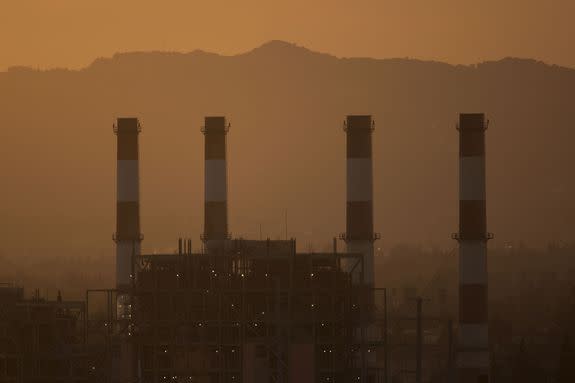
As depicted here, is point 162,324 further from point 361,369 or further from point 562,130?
point 562,130

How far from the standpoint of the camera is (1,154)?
19050cm

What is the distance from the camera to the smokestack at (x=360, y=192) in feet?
203

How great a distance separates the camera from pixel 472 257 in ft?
196

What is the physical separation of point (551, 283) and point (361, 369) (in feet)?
251

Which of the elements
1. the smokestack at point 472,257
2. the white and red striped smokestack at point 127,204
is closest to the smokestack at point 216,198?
the white and red striped smokestack at point 127,204

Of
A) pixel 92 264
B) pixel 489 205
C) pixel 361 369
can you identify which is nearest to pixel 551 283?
pixel 92 264

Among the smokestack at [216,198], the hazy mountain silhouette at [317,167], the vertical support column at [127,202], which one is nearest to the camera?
the vertical support column at [127,202]

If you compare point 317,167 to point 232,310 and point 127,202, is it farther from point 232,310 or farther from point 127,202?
point 232,310

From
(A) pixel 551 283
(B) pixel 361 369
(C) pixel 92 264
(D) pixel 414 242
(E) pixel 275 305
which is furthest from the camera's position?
(D) pixel 414 242

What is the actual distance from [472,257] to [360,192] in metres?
4.93

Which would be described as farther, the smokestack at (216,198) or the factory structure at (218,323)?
the smokestack at (216,198)

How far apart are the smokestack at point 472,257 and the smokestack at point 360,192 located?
3119mm

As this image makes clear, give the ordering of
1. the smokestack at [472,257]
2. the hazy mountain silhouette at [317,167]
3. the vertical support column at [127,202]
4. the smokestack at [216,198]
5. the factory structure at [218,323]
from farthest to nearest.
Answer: the hazy mountain silhouette at [317,167] → the smokestack at [216,198] → the vertical support column at [127,202] → the smokestack at [472,257] → the factory structure at [218,323]

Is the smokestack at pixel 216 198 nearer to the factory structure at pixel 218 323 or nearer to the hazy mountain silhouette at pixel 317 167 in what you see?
the factory structure at pixel 218 323
